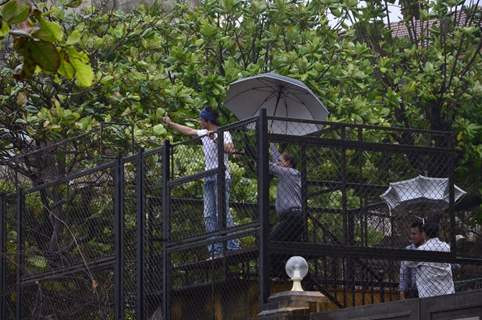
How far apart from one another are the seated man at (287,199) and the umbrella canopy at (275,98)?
205cm

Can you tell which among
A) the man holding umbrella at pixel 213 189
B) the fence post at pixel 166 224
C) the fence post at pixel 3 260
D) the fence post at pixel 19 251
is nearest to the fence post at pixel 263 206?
the man holding umbrella at pixel 213 189

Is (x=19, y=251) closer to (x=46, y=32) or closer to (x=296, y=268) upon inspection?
(x=296, y=268)

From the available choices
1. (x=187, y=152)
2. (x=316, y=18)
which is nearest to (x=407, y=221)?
(x=187, y=152)

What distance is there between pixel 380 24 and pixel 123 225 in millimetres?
13231

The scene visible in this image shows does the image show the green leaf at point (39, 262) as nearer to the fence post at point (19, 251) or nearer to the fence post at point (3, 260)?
the fence post at point (19, 251)

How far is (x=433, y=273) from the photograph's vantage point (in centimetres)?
1395

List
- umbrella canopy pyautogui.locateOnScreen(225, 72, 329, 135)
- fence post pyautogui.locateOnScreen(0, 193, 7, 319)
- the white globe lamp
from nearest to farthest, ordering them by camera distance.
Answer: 1. the white globe lamp
2. umbrella canopy pyautogui.locateOnScreen(225, 72, 329, 135)
3. fence post pyautogui.locateOnScreen(0, 193, 7, 319)

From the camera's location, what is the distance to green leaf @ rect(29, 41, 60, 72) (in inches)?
236

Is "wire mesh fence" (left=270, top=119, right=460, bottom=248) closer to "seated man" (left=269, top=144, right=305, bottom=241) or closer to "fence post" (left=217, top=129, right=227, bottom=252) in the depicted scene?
"seated man" (left=269, top=144, right=305, bottom=241)

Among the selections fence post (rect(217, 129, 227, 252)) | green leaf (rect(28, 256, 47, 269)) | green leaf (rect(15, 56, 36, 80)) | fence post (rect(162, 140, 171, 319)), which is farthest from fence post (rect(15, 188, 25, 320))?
green leaf (rect(15, 56, 36, 80))

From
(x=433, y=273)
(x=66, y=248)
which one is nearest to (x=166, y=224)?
(x=66, y=248)

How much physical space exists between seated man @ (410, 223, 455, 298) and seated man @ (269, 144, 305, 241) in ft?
4.28

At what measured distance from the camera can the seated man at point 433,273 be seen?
13.7 meters

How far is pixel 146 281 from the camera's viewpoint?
1460cm
